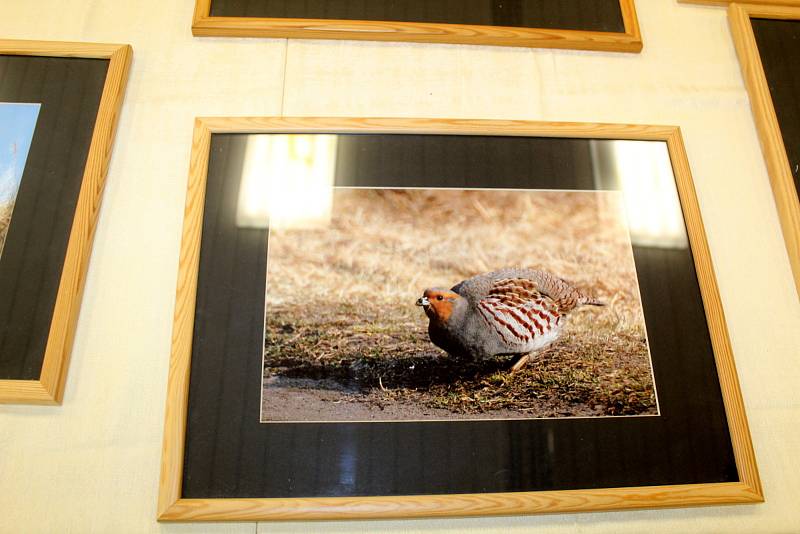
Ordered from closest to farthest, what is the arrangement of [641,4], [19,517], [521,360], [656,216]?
1. [19,517]
2. [521,360]
3. [656,216]
4. [641,4]

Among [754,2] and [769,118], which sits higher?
[754,2]

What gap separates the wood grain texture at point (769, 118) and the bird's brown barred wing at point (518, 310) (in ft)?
1.49

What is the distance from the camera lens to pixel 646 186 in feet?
3.37

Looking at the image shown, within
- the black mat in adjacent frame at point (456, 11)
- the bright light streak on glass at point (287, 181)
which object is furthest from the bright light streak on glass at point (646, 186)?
the bright light streak on glass at point (287, 181)

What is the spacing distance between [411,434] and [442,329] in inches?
6.6

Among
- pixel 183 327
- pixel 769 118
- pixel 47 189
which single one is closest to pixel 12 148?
pixel 47 189

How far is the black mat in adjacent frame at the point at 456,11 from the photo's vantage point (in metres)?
1.10

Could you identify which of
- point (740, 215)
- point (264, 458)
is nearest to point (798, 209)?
point (740, 215)

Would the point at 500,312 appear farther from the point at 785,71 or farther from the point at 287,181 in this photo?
the point at 785,71

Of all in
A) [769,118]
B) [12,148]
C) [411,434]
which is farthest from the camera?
[769,118]

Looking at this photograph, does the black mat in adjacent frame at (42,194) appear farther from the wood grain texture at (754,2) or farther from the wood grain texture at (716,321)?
the wood grain texture at (754,2)

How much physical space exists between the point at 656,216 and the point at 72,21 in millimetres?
1158

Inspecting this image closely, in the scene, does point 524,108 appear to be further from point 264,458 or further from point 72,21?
point 72,21

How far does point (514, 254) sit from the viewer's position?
95 centimetres
